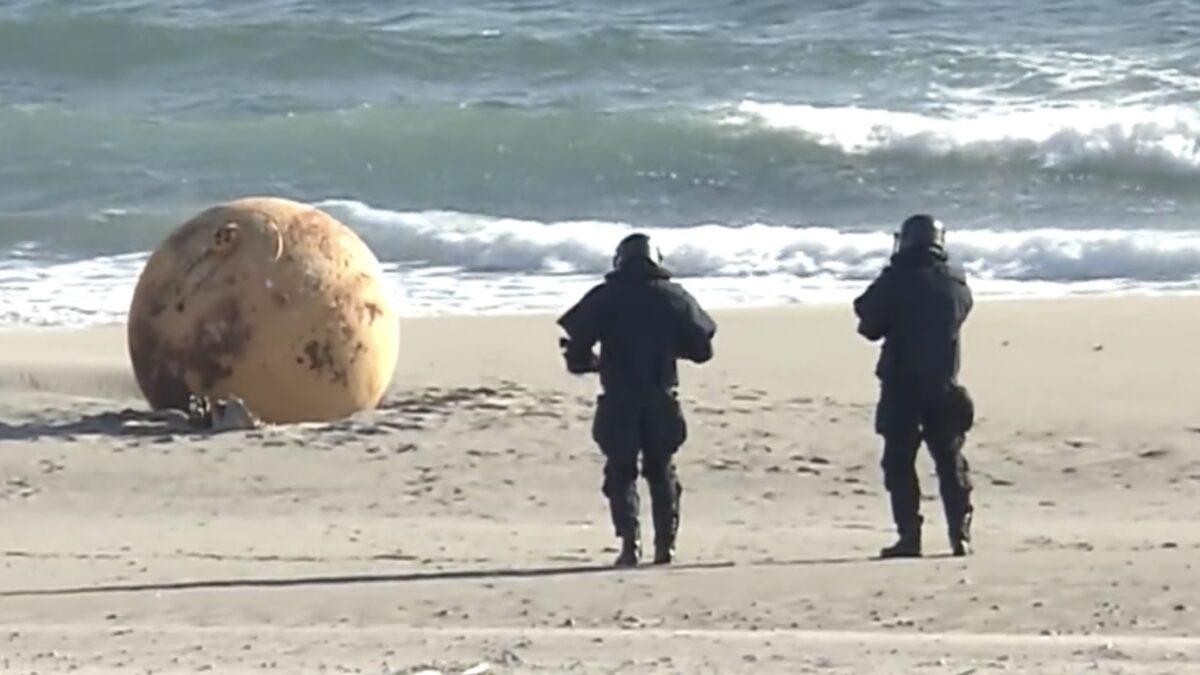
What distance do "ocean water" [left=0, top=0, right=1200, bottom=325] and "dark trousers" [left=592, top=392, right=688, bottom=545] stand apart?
762cm

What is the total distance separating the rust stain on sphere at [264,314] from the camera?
11.4m

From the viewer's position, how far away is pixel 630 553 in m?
9.12

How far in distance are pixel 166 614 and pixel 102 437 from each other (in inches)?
135

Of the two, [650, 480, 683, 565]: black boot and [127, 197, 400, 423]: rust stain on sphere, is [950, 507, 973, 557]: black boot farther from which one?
[127, 197, 400, 423]: rust stain on sphere

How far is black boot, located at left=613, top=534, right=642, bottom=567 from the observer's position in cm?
910

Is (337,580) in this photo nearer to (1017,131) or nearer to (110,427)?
(110,427)

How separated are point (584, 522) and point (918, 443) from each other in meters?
→ 1.59

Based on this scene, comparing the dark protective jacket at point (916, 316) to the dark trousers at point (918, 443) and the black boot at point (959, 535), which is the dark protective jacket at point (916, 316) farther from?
the black boot at point (959, 535)

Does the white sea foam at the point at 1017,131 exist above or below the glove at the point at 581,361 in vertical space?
above

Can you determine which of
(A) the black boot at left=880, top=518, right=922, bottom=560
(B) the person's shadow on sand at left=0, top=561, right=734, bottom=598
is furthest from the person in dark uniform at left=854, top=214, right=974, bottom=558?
(B) the person's shadow on sand at left=0, top=561, right=734, bottom=598

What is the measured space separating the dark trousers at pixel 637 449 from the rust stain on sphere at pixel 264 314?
2604mm

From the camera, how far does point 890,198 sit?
77.8 feet

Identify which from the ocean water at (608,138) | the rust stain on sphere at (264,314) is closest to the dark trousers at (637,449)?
the rust stain on sphere at (264,314)

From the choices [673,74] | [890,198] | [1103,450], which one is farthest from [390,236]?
[1103,450]
